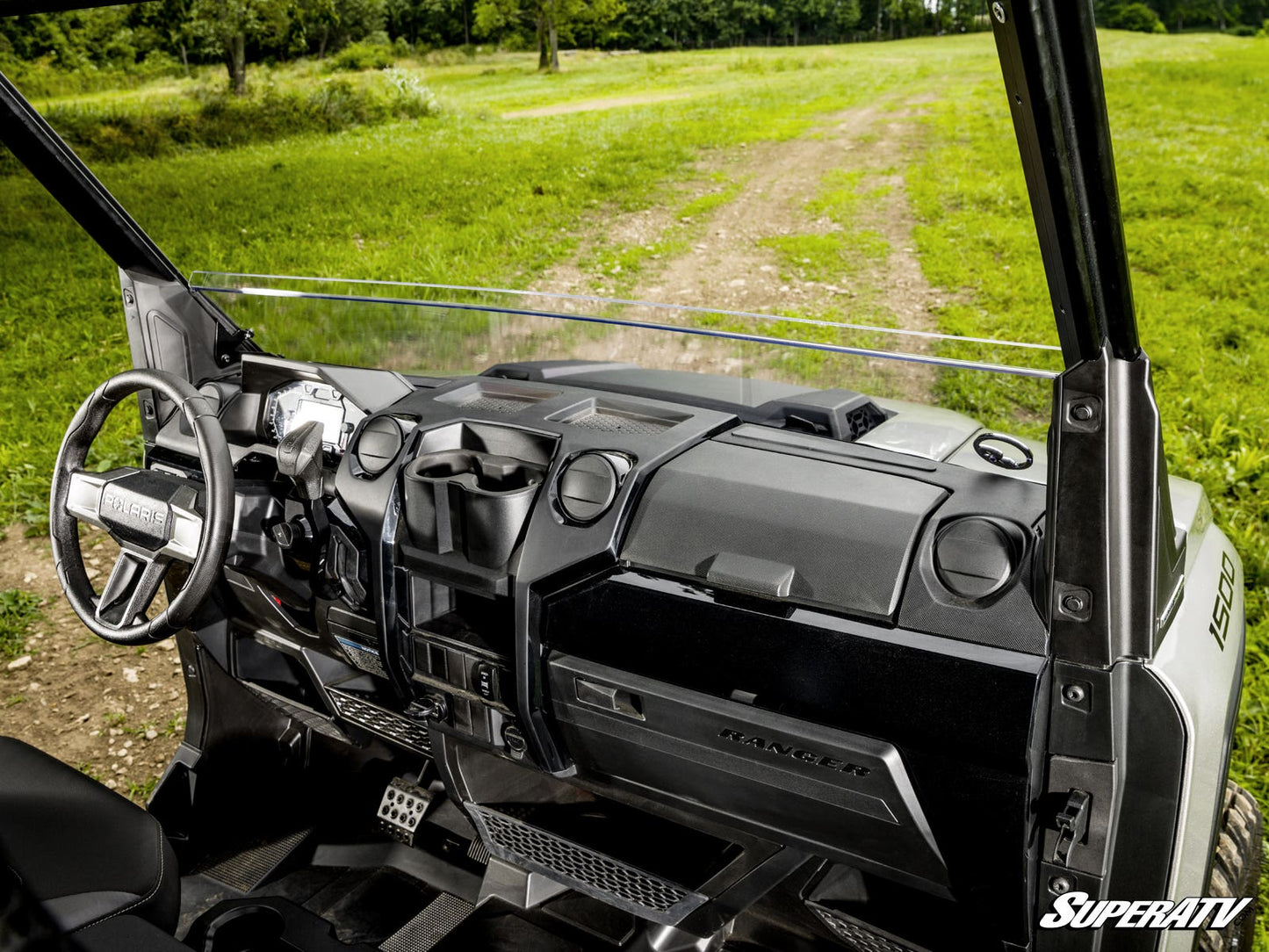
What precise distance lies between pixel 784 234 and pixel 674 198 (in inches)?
51.2

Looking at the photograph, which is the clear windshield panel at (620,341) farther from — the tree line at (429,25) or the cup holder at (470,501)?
the tree line at (429,25)

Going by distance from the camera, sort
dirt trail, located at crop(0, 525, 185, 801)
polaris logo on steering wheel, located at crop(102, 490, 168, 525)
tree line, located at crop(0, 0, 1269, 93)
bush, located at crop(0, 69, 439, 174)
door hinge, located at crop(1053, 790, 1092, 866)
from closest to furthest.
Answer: door hinge, located at crop(1053, 790, 1092, 866) < polaris logo on steering wheel, located at crop(102, 490, 168, 525) < dirt trail, located at crop(0, 525, 185, 801) < tree line, located at crop(0, 0, 1269, 93) < bush, located at crop(0, 69, 439, 174)

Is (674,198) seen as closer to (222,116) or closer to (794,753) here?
(222,116)

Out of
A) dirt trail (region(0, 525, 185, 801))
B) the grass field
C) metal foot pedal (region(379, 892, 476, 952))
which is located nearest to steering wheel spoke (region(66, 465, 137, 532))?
metal foot pedal (region(379, 892, 476, 952))

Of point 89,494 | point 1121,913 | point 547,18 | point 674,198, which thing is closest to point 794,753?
point 1121,913

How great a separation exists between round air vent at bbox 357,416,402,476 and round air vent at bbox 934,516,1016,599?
3.17 feet

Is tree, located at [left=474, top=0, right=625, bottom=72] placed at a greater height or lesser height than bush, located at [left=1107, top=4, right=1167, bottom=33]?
greater

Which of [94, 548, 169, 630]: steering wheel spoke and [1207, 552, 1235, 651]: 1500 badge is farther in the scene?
[94, 548, 169, 630]: steering wheel spoke

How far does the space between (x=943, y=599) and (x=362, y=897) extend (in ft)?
5.21

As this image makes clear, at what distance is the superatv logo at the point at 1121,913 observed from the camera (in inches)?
47.6

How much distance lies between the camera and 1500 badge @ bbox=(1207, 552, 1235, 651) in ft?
4.17

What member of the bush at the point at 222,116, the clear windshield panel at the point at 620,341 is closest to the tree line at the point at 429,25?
the bush at the point at 222,116

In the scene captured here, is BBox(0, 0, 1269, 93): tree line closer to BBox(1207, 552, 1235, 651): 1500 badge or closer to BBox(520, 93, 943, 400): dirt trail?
BBox(1207, 552, 1235, 651): 1500 badge

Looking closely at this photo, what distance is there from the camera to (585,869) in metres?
1.85
